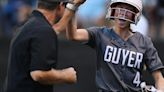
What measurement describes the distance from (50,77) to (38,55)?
23 centimetres

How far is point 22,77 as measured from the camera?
338 inches

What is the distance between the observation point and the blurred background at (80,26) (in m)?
14.7

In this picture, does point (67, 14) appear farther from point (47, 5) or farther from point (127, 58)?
point (127, 58)

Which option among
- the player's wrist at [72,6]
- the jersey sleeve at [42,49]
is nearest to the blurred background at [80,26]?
the player's wrist at [72,6]

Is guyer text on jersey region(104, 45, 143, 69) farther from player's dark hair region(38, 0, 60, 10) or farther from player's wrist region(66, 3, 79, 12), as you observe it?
player's dark hair region(38, 0, 60, 10)

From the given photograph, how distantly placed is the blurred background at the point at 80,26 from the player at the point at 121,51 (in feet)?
15.8

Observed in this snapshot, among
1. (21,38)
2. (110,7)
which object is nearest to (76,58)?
(110,7)

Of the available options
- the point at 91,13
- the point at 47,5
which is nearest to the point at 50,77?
the point at 47,5

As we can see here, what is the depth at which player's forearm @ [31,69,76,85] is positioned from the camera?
8.37 m

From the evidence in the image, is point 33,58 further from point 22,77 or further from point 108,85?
point 108,85

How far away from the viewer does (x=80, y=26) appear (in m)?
15.1

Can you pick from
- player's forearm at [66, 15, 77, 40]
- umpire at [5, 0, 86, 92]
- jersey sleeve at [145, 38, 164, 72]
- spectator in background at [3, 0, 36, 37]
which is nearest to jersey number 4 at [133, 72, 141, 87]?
jersey sleeve at [145, 38, 164, 72]

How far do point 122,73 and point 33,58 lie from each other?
1.29 m

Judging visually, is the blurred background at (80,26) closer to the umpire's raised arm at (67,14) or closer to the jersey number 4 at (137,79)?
the jersey number 4 at (137,79)
